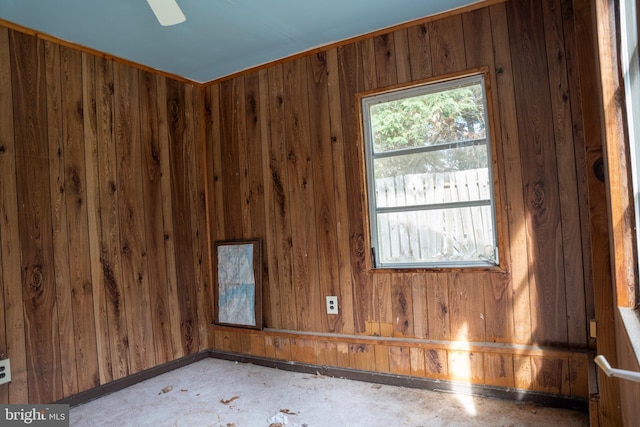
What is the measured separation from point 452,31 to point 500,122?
2.13 ft

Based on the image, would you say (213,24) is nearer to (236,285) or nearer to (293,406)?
(236,285)

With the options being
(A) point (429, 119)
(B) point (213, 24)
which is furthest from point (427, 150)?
(B) point (213, 24)

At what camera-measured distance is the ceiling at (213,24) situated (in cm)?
226

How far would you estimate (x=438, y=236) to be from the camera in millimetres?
2568

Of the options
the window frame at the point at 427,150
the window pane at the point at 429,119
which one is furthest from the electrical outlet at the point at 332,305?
the window pane at the point at 429,119

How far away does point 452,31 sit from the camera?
2.49 meters

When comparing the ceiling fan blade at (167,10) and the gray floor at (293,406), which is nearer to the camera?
the ceiling fan blade at (167,10)

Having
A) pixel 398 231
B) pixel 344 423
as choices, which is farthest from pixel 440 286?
pixel 344 423

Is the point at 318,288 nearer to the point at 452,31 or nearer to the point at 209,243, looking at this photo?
the point at 209,243

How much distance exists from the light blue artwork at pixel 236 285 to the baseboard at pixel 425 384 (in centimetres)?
32

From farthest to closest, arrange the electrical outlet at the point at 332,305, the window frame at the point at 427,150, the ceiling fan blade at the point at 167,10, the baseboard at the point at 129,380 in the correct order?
the electrical outlet at the point at 332,305, the baseboard at the point at 129,380, the window frame at the point at 427,150, the ceiling fan blade at the point at 167,10

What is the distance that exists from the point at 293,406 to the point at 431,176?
1.65m

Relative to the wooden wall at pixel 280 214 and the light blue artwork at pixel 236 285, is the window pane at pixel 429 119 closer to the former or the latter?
the wooden wall at pixel 280 214

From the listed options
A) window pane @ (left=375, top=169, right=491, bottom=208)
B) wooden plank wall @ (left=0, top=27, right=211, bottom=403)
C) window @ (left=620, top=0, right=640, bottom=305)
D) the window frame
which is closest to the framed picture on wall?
wooden plank wall @ (left=0, top=27, right=211, bottom=403)
